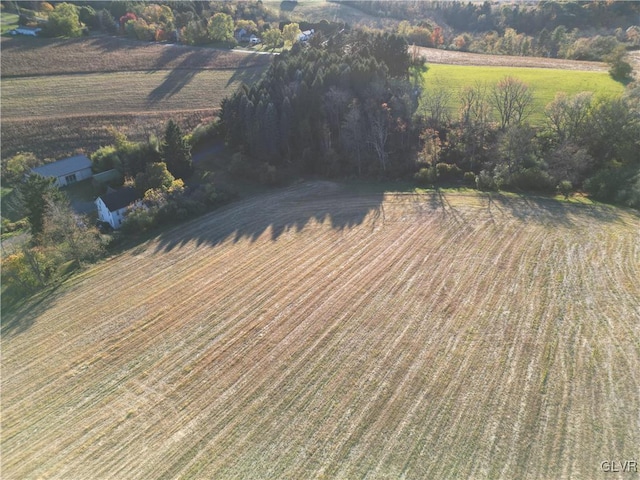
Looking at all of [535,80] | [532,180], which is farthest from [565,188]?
[535,80]

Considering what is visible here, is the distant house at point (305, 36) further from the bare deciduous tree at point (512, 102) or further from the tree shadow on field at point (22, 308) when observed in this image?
the tree shadow on field at point (22, 308)

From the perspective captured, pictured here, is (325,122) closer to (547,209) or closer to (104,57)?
(547,209)

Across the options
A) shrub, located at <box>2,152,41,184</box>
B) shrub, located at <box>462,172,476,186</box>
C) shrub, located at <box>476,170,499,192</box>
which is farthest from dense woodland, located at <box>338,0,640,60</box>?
shrub, located at <box>2,152,41,184</box>

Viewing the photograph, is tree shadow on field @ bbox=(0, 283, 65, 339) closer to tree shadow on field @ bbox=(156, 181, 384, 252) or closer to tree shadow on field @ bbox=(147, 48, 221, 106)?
tree shadow on field @ bbox=(156, 181, 384, 252)

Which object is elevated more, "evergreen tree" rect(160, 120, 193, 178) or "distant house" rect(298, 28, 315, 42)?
"distant house" rect(298, 28, 315, 42)

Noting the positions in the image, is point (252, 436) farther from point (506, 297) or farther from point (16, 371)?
point (506, 297)

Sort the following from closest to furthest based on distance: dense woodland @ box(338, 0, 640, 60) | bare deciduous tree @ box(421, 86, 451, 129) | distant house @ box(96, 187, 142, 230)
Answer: distant house @ box(96, 187, 142, 230) → bare deciduous tree @ box(421, 86, 451, 129) → dense woodland @ box(338, 0, 640, 60)

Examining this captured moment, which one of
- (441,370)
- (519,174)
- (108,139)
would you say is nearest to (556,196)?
(519,174)
